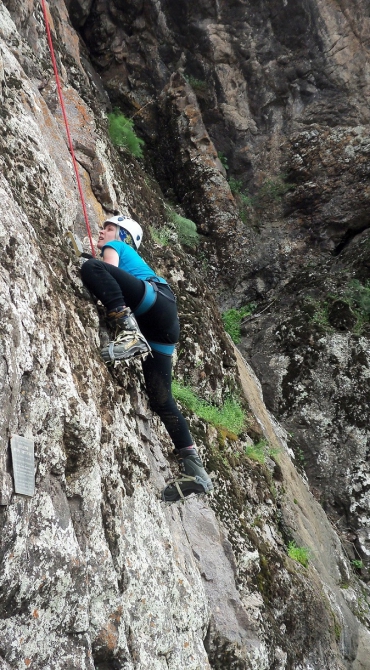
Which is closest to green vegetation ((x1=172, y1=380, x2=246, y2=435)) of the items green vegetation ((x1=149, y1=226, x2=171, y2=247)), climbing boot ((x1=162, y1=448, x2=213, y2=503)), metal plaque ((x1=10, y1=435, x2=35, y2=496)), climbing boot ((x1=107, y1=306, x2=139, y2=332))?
climbing boot ((x1=162, y1=448, x2=213, y2=503))

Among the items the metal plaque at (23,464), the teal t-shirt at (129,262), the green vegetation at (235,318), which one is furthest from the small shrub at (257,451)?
the green vegetation at (235,318)

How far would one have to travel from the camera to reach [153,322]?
5473mm

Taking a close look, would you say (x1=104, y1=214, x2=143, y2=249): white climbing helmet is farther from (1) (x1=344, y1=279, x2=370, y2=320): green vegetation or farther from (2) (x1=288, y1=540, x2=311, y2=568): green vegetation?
(1) (x1=344, y1=279, x2=370, y2=320): green vegetation

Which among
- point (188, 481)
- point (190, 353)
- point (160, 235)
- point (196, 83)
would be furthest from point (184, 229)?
point (188, 481)

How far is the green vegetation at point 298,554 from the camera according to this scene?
7.54 metres

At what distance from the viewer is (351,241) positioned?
1500 cm

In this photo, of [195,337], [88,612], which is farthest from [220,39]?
[88,612]

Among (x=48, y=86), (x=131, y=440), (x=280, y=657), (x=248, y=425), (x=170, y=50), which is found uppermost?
(x=170, y=50)

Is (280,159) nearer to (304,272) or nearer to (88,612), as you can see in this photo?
(304,272)

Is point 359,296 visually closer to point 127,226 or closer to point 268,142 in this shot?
point 268,142

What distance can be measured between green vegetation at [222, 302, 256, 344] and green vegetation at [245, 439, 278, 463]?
5.07m

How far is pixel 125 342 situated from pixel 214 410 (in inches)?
123

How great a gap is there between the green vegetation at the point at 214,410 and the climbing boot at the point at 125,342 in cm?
236

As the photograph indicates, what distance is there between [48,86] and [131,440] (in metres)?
5.17
